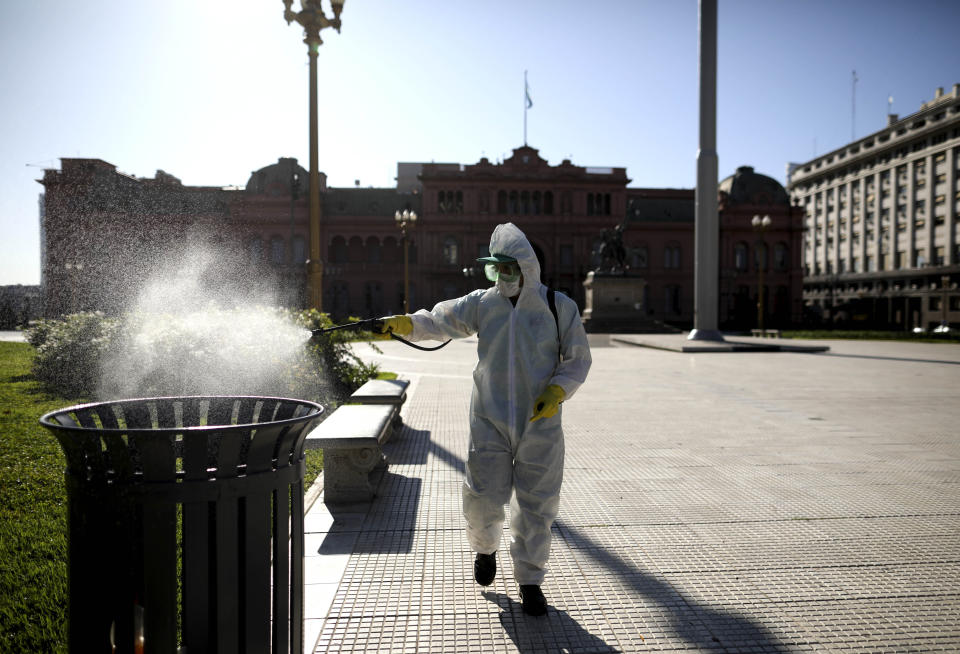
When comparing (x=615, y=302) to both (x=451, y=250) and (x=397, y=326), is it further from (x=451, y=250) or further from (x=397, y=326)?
(x=397, y=326)

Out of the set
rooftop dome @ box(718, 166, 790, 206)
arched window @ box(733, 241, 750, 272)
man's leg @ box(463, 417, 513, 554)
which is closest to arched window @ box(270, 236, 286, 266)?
rooftop dome @ box(718, 166, 790, 206)

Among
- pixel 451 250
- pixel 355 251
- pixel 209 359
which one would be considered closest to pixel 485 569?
pixel 209 359

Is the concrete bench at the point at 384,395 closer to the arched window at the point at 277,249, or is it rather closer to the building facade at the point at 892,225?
the arched window at the point at 277,249

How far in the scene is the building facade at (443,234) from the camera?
4922 centimetres

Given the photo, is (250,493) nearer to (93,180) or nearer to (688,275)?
(93,180)

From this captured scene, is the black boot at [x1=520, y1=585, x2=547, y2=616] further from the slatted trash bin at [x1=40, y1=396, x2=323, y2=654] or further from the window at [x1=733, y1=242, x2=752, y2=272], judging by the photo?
the window at [x1=733, y1=242, x2=752, y2=272]

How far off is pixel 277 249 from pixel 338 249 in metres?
5.14

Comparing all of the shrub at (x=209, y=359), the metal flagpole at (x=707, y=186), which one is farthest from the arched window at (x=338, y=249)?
the shrub at (x=209, y=359)

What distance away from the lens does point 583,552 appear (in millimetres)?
3316

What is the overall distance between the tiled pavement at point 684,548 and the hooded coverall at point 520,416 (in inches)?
14.1

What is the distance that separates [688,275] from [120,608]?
182ft

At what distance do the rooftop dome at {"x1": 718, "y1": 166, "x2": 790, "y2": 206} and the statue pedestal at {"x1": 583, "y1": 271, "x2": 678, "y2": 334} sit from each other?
86.7 ft

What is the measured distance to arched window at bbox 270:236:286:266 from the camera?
164 feet

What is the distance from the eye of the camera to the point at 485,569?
282 cm
